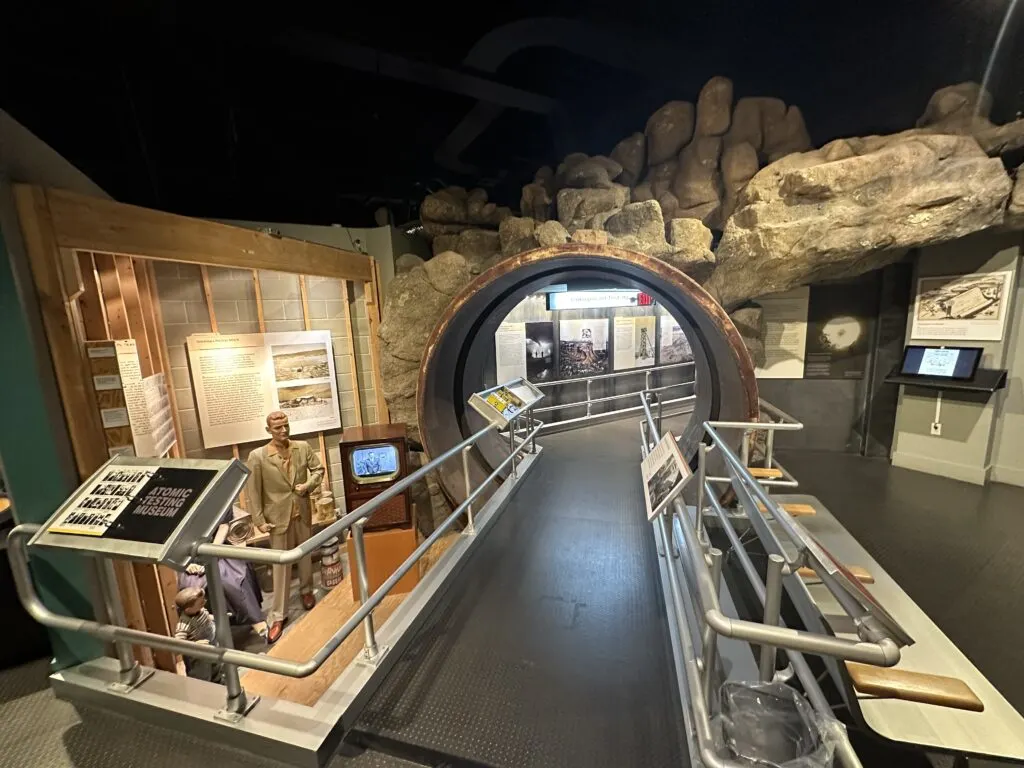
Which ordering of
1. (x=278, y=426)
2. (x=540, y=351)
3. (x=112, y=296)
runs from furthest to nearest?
(x=540, y=351) < (x=278, y=426) < (x=112, y=296)

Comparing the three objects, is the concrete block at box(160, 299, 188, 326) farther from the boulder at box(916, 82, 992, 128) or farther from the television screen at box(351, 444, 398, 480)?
the boulder at box(916, 82, 992, 128)

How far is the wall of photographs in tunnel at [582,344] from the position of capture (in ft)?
23.6

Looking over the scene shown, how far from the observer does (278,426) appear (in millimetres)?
4363

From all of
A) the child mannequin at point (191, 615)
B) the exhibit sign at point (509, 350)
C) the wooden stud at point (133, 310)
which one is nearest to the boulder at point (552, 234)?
the exhibit sign at point (509, 350)

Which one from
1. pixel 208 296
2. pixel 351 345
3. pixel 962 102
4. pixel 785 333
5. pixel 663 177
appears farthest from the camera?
pixel 785 333

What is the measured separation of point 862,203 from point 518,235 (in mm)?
3949

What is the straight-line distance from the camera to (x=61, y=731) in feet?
6.03

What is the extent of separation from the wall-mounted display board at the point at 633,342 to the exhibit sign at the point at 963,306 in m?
3.95

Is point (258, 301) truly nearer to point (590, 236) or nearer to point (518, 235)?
point (518, 235)

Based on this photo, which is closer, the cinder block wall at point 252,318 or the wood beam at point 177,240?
the wood beam at point 177,240

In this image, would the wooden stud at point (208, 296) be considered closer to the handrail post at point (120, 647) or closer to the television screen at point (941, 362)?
the handrail post at point (120, 647)

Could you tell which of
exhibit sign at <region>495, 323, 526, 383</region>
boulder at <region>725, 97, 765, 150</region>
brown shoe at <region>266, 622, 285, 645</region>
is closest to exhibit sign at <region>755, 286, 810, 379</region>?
boulder at <region>725, 97, 765, 150</region>

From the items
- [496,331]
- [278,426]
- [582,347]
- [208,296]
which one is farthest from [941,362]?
[208,296]

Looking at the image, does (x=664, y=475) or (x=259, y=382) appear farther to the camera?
(x=259, y=382)
